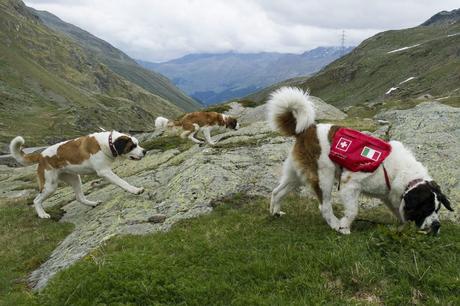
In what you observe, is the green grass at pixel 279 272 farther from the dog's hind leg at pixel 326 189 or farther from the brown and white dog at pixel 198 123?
the brown and white dog at pixel 198 123

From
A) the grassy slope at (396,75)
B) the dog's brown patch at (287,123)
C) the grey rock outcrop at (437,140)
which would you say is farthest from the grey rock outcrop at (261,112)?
the grassy slope at (396,75)

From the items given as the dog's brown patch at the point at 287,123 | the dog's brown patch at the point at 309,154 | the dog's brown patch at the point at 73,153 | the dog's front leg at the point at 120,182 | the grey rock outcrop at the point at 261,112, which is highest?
the dog's brown patch at the point at 287,123

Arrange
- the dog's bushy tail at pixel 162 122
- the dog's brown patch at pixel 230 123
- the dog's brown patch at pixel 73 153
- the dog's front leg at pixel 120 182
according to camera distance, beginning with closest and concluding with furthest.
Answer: the dog's front leg at pixel 120 182 < the dog's brown patch at pixel 73 153 < the dog's brown patch at pixel 230 123 < the dog's bushy tail at pixel 162 122

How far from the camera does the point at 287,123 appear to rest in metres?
12.3

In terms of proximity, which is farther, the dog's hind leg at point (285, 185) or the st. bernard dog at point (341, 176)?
the dog's hind leg at point (285, 185)

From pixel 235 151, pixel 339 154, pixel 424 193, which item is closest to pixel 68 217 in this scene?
pixel 235 151

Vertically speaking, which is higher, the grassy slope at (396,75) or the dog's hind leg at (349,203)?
the dog's hind leg at (349,203)

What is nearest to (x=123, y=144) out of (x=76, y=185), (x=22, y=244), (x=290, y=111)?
(x=76, y=185)

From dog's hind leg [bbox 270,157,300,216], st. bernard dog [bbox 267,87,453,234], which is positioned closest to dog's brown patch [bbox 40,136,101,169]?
dog's hind leg [bbox 270,157,300,216]

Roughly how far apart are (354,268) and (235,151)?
37.9 ft

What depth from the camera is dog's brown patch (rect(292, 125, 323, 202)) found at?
1174 centimetres

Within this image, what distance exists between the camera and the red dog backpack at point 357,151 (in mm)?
11072

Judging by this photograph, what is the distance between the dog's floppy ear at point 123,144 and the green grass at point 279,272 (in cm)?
671

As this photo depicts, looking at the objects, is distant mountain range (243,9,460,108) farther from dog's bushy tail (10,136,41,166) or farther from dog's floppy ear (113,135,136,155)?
dog's bushy tail (10,136,41,166)
